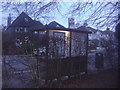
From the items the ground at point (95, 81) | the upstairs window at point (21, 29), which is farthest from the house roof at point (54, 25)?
the ground at point (95, 81)

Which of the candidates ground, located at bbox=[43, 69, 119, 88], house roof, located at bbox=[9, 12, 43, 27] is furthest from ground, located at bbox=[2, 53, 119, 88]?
house roof, located at bbox=[9, 12, 43, 27]

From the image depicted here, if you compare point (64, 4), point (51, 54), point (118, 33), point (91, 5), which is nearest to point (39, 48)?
point (51, 54)

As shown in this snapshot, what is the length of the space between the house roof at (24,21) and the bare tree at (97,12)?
3.08 feet

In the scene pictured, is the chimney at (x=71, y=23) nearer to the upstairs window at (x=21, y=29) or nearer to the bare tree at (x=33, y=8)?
the bare tree at (x=33, y=8)

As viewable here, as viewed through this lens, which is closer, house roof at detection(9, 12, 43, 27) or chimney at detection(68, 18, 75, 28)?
house roof at detection(9, 12, 43, 27)

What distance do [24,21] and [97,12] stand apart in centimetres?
174

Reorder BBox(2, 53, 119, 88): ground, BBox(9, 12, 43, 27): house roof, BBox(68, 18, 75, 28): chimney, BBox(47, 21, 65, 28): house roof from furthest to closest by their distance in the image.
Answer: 1. BBox(68, 18, 75, 28): chimney
2. BBox(47, 21, 65, 28): house roof
3. BBox(9, 12, 43, 27): house roof
4. BBox(2, 53, 119, 88): ground

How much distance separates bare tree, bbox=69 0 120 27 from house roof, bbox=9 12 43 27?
94 cm

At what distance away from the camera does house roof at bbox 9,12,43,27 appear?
109 inches

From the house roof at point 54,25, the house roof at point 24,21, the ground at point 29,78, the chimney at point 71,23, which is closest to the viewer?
the ground at point 29,78

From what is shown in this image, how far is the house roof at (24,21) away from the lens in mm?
2762

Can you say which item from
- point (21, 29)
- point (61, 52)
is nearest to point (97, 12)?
point (61, 52)

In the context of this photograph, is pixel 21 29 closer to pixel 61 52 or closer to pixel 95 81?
pixel 61 52

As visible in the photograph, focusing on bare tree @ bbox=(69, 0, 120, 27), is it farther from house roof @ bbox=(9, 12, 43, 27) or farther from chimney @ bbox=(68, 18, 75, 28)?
house roof @ bbox=(9, 12, 43, 27)
